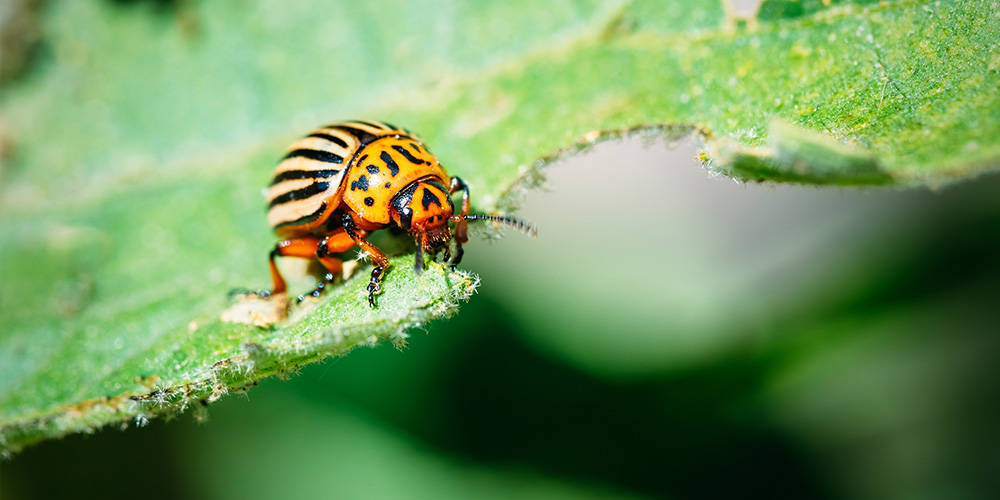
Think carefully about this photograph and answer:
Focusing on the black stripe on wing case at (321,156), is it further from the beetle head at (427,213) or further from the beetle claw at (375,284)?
the beetle claw at (375,284)

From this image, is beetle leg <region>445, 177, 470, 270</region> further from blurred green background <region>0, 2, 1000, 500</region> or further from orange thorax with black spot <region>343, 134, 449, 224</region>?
blurred green background <region>0, 2, 1000, 500</region>

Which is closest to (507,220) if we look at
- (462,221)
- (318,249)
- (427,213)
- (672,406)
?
(462,221)

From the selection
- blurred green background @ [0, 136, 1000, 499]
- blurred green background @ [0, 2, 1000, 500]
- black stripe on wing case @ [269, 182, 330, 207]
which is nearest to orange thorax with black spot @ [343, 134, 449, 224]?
black stripe on wing case @ [269, 182, 330, 207]

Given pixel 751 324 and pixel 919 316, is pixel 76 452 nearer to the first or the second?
pixel 751 324

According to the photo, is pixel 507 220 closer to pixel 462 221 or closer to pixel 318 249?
pixel 462 221

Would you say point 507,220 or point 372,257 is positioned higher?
point 507,220

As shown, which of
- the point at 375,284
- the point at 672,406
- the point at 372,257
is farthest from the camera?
the point at 672,406

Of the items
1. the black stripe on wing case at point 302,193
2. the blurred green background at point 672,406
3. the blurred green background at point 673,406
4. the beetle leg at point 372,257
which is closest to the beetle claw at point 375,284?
the beetle leg at point 372,257
